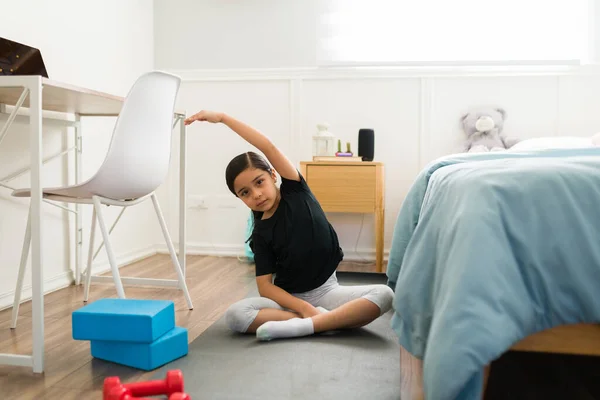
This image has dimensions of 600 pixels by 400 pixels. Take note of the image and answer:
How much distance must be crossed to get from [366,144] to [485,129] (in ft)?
2.16

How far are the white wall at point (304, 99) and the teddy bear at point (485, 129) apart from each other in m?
0.07

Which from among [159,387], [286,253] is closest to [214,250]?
[286,253]

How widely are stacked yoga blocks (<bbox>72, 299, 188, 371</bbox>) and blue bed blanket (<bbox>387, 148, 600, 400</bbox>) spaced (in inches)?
26.1

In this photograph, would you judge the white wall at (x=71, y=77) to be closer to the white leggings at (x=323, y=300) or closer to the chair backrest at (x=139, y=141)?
the chair backrest at (x=139, y=141)

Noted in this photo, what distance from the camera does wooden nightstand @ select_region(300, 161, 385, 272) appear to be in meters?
2.84

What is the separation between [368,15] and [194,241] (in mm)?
1735

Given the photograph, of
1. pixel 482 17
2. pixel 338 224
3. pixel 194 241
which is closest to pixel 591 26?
pixel 482 17

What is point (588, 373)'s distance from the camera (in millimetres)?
1362

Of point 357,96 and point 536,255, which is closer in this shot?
point 536,255

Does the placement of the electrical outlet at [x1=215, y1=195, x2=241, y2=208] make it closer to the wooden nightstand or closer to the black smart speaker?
the wooden nightstand

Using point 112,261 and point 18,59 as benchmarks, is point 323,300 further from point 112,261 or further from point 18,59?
point 18,59

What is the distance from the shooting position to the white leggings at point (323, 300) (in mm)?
1711

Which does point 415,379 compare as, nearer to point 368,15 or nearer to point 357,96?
point 357,96

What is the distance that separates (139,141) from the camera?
1.81 metres
